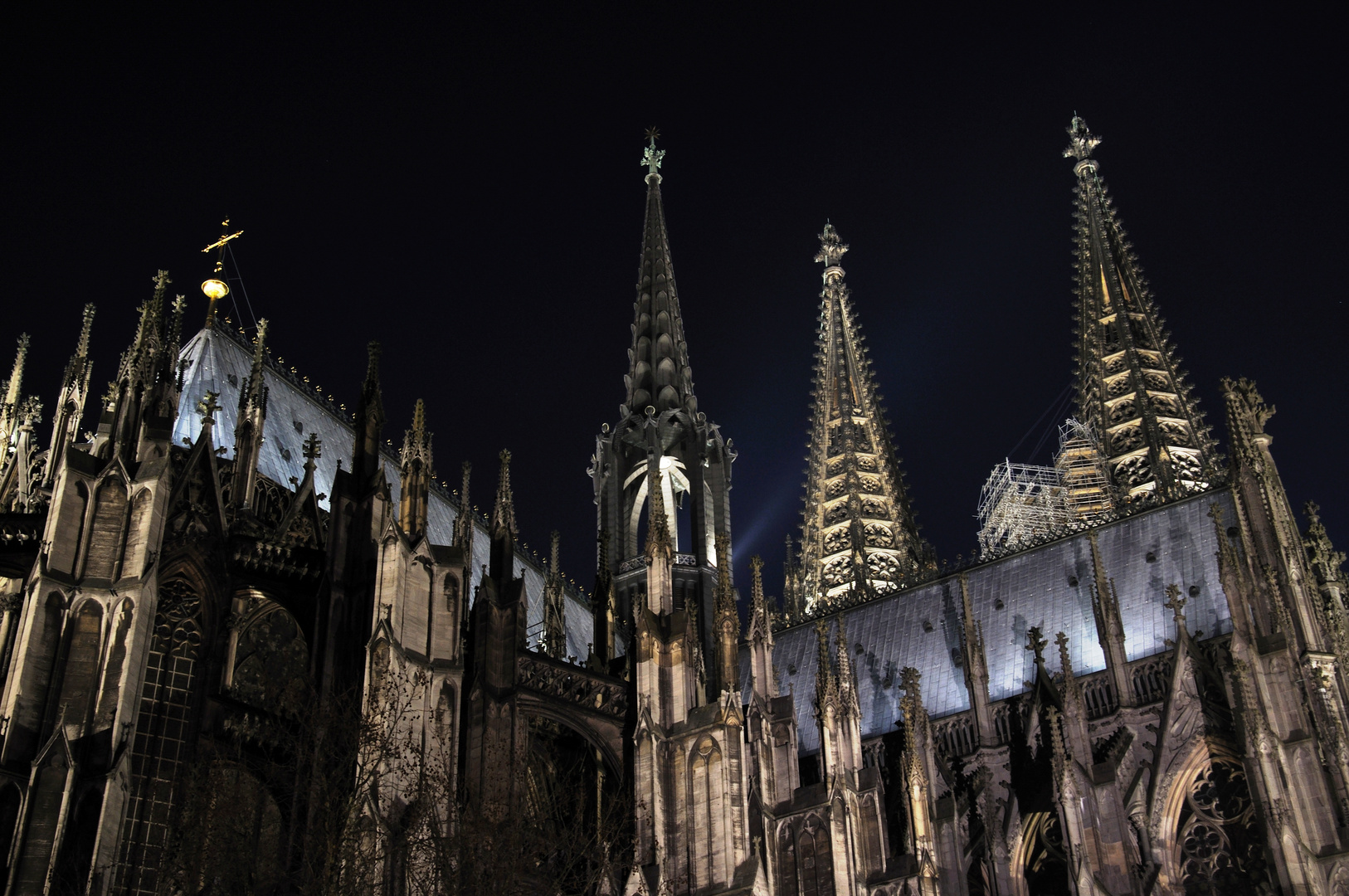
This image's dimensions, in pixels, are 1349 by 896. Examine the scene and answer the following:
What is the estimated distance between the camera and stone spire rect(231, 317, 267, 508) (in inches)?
1048

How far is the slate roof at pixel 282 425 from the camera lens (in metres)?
30.6

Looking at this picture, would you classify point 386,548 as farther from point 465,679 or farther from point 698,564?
point 698,564

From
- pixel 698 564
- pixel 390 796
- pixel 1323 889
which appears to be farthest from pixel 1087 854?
pixel 390 796

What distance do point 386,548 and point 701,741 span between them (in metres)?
6.30

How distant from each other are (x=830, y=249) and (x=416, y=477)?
3743 centimetres

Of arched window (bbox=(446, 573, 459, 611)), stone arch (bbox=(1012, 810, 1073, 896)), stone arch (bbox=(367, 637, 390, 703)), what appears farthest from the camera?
stone arch (bbox=(1012, 810, 1073, 896))

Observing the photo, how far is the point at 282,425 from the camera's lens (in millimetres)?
32688

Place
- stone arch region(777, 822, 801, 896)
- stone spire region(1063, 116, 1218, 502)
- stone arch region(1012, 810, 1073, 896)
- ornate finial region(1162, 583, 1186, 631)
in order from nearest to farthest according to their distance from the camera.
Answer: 1. stone arch region(777, 822, 801, 896)
2. stone arch region(1012, 810, 1073, 896)
3. ornate finial region(1162, 583, 1186, 631)
4. stone spire region(1063, 116, 1218, 502)

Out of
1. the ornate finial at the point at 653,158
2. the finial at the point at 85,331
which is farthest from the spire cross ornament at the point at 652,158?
the finial at the point at 85,331

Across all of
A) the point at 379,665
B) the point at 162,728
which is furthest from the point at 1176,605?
the point at 162,728

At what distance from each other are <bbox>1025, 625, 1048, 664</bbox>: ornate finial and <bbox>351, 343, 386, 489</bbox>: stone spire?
16.2 meters

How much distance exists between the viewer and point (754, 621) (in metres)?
28.0

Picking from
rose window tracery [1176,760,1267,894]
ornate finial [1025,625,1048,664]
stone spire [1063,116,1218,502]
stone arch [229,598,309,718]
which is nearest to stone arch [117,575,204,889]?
stone arch [229,598,309,718]

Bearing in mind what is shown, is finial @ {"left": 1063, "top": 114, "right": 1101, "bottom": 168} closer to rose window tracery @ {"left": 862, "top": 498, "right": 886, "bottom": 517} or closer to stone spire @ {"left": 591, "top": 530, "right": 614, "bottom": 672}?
rose window tracery @ {"left": 862, "top": 498, "right": 886, "bottom": 517}
